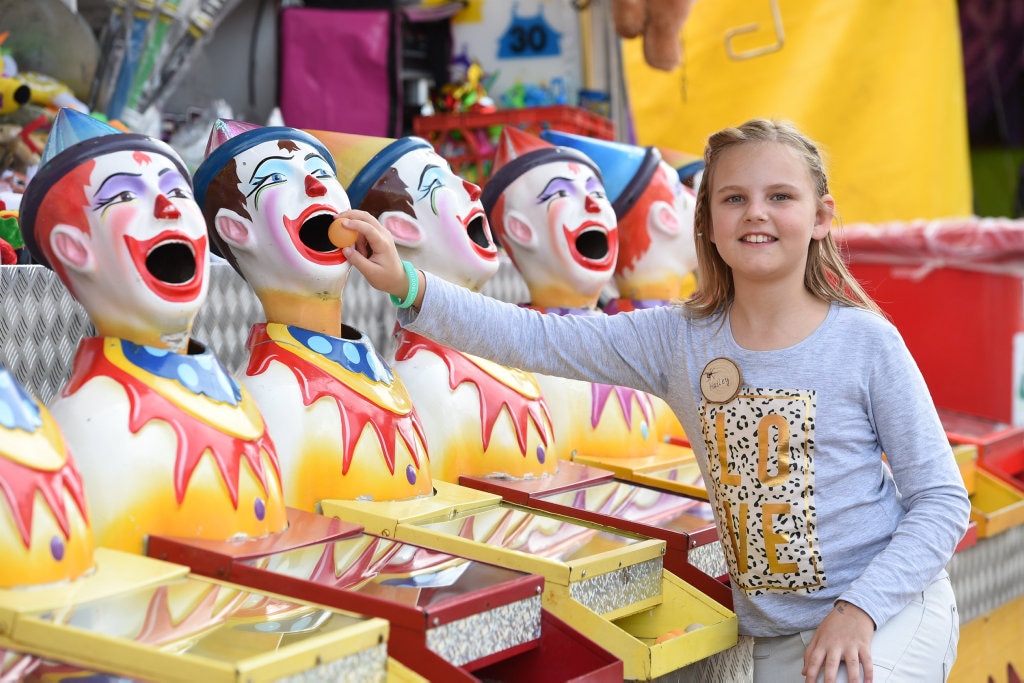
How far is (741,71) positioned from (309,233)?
3471 mm

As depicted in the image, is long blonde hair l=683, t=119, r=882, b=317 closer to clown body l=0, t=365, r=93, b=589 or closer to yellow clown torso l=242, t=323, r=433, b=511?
yellow clown torso l=242, t=323, r=433, b=511

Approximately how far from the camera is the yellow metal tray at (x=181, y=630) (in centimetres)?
108

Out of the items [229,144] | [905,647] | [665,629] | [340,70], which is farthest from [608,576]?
[340,70]

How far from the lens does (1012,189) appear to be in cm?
514

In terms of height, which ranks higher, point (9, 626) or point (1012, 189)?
point (1012, 189)

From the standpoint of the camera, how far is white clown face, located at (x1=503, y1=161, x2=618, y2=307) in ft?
7.15

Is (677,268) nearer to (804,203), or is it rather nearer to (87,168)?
(804,203)

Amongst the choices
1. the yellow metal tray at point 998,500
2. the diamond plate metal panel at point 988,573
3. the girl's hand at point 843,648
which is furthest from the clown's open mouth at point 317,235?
the yellow metal tray at point 998,500

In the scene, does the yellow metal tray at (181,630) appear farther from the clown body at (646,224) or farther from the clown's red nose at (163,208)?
the clown body at (646,224)

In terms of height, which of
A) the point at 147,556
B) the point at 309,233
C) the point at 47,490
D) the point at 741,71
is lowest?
the point at 147,556

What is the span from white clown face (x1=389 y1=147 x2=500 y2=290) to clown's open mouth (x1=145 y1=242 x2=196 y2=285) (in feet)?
1.44

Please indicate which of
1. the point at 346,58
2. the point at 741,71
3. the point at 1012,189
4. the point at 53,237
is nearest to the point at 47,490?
the point at 53,237

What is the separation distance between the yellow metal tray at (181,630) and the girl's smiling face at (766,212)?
27.6 inches

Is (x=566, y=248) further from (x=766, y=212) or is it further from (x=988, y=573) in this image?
(x=988, y=573)
